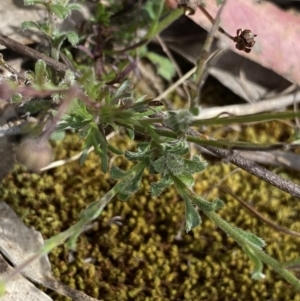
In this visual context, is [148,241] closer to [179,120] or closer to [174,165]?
[174,165]

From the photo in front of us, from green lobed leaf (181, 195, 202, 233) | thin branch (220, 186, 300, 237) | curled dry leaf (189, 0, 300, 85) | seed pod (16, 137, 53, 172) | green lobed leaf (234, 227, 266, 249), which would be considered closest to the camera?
seed pod (16, 137, 53, 172)

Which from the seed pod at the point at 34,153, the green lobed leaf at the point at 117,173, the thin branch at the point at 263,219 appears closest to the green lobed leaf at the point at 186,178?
the green lobed leaf at the point at 117,173

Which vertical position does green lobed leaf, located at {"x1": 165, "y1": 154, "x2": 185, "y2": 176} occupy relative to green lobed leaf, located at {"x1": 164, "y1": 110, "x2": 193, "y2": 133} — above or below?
below

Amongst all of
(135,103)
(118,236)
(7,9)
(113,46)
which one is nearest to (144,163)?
(135,103)

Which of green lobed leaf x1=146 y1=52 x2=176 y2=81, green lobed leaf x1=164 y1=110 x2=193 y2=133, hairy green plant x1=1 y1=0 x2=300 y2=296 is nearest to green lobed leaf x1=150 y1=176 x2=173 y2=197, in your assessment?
hairy green plant x1=1 y1=0 x2=300 y2=296

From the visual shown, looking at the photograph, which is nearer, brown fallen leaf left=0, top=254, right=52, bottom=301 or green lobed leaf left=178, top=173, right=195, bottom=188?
green lobed leaf left=178, top=173, right=195, bottom=188

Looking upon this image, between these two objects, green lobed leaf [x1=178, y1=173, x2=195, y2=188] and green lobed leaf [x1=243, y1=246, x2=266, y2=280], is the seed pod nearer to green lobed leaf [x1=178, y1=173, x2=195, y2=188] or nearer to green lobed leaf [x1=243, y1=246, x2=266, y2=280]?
green lobed leaf [x1=178, y1=173, x2=195, y2=188]

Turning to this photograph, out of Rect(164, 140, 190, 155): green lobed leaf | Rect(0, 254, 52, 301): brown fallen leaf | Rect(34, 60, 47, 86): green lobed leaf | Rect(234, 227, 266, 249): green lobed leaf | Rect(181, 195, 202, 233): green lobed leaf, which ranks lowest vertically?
Rect(0, 254, 52, 301): brown fallen leaf
